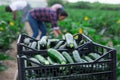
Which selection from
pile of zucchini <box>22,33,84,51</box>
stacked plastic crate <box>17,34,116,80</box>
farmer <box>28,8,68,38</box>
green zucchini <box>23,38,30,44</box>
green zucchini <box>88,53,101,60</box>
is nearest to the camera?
stacked plastic crate <box>17,34,116,80</box>

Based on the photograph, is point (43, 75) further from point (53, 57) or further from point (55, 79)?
point (53, 57)

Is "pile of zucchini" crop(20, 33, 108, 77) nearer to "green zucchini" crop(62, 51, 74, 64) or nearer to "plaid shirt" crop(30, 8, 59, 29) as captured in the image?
"green zucchini" crop(62, 51, 74, 64)

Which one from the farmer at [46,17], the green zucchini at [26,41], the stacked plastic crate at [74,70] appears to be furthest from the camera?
the farmer at [46,17]

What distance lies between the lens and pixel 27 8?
11750 mm

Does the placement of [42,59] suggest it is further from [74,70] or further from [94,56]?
[94,56]

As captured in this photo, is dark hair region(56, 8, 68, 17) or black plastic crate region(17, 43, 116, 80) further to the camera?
dark hair region(56, 8, 68, 17)

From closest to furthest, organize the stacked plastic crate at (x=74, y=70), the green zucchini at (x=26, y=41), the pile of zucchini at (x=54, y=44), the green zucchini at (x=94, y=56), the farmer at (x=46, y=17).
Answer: the stacked plastic crate at (x=74, y=70) → the green zucchini at (x=94, y=56) → the pile of zucchini at (x=54, y=44) → the green zucchini at (x=26, y=41) → the farmer at (x=46, y=17)

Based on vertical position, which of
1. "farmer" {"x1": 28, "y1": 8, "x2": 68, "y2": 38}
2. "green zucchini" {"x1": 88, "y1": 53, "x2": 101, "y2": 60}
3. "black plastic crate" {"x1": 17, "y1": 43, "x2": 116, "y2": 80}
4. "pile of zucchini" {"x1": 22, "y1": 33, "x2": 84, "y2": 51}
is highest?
"farmer" {"x1": 28, "y1": 8, "x2": 68, "y2": 38}

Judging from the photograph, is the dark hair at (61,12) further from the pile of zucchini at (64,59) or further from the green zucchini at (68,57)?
the green zucchini at (68,57)

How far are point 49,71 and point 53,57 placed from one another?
28 cm

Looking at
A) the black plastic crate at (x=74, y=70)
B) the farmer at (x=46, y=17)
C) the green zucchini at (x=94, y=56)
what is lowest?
the black plastic crate at (x=74, y=70)

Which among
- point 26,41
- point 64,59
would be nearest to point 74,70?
point 64,59

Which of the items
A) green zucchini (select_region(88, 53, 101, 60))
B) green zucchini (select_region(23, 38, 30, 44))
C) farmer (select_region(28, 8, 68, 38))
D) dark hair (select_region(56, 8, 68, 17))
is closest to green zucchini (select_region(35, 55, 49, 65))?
green zucchini (select_region(88, 53, 101, 60))

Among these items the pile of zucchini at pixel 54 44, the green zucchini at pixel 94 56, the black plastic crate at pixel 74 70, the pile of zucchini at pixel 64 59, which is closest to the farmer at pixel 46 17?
the pile of zucchini at pixel 54 44
